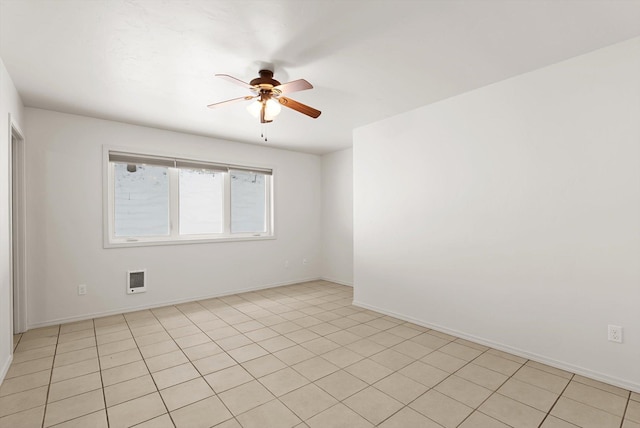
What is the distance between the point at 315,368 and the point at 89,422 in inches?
58.9

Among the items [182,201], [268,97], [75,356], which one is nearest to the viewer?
[268,97]

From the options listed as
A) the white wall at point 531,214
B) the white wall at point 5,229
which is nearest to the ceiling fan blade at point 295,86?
the white wall at point 531,214

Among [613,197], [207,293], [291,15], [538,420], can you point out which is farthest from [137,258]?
[613,197]

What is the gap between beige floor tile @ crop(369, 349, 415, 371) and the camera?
8.43 feet

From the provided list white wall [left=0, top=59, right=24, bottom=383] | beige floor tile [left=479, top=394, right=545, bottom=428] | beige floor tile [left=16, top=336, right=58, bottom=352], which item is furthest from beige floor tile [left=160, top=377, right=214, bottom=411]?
beige floor tile [left=479, top=394, right=545, bottom=428]

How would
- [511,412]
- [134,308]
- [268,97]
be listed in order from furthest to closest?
[134,308]
[268,97]
[511,412]

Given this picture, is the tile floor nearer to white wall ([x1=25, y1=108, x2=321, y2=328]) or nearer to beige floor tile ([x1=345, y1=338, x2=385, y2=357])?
beige floor tile ([x1=345, y1=338, x2=385, y2=357])

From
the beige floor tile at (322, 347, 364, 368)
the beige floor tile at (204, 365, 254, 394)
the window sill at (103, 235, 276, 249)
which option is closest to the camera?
the beige floor tile at (204, 365, 254, 394)

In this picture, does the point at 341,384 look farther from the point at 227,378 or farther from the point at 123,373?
the point at 123,373

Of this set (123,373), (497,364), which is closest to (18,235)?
(123,373)

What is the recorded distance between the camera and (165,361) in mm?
2646

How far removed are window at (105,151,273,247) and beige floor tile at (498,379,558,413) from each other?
3915mm

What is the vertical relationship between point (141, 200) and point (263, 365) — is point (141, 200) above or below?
above

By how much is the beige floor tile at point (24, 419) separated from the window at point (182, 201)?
7.34 ft
